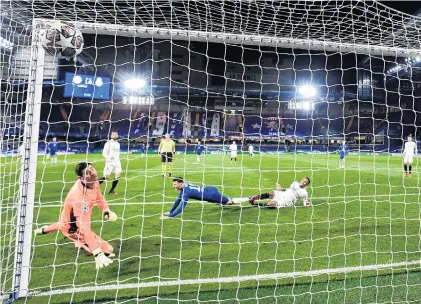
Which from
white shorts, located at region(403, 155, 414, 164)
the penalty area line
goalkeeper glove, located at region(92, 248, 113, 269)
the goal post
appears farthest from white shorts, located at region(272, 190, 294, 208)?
white shorts, located at region(403, 155, 414, 164)

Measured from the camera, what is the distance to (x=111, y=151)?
754 centimetres

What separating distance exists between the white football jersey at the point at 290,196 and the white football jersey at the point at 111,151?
3869 millimetres

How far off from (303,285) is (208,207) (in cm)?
326

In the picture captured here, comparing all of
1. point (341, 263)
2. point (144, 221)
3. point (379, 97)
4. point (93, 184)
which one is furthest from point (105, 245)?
point (379, 97)

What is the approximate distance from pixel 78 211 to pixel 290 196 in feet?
12.5

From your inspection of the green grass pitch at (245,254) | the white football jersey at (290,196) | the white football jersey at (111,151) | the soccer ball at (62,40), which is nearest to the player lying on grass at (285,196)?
the white football jersey at (290,196)

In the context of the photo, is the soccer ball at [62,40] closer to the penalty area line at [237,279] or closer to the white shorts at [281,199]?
the penalty area line at [237,279]

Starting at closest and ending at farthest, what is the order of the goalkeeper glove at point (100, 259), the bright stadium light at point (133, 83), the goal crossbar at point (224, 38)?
the goal crossbar at point (224, 38)
the goalkeeper glove at point (100, 259)
the bright stadium light at point (133, 83)

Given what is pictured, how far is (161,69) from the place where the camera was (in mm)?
28625

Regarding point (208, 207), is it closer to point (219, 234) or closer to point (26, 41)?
point (219, 234)

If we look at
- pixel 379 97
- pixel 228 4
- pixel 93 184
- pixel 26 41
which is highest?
pixel 379 97

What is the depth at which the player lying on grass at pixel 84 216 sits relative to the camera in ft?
10.8

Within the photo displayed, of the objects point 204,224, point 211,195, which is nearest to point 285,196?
point 211,195

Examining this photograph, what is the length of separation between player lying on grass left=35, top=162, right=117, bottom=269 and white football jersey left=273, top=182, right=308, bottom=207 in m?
3.21
